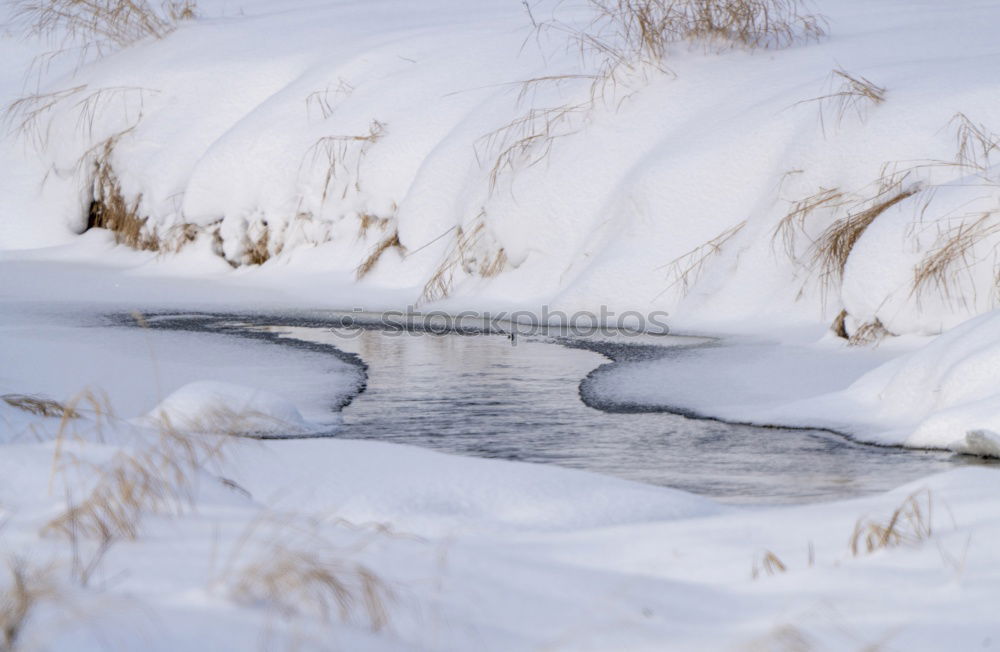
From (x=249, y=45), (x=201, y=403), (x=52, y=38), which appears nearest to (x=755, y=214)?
(x=201, y=403)

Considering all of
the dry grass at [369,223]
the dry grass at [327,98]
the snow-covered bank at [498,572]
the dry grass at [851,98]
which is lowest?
the snow-covered bank at [498,572]

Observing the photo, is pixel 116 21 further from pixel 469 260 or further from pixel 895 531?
pixel 895 531

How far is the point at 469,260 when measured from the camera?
736 cm

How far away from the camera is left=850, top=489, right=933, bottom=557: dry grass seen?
2152 mm

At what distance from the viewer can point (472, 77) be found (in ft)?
27.8

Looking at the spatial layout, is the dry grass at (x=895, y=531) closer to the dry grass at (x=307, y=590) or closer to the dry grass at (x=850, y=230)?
the dry grass at (x=307, y=590)

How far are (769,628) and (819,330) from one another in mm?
3938

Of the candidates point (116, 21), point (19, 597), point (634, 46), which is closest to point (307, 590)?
point (19, 597)

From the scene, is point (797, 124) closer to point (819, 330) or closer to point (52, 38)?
point (819, 330)

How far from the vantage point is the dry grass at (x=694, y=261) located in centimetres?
629

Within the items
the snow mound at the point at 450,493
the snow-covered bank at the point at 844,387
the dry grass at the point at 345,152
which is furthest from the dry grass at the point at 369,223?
the snow mound at the point at 450,493

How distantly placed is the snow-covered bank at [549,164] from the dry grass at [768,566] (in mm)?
3280

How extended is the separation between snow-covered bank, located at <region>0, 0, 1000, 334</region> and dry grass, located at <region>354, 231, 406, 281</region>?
0.02 meters

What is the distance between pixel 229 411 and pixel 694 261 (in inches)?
130
